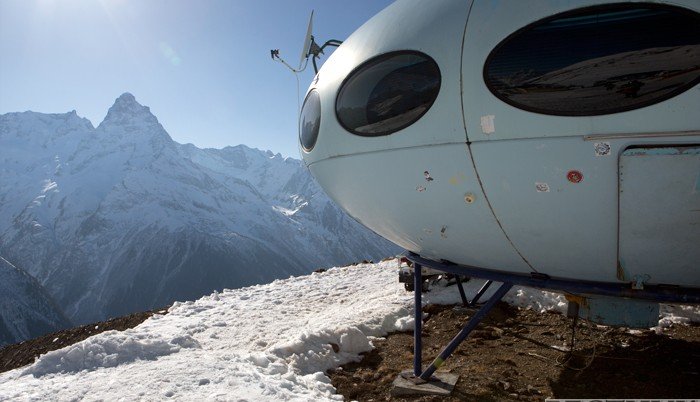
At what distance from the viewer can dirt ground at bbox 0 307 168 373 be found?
34.6 feet

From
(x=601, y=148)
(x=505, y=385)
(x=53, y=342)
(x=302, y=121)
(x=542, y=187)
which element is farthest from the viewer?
(x=53, y=342)

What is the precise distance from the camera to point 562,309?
26.3 ft

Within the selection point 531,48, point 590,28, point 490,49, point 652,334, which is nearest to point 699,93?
point 590,28

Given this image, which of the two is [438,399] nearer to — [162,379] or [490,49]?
[162,379]

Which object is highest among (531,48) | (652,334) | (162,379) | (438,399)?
(531,48)

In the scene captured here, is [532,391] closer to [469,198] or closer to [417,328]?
[417,328]

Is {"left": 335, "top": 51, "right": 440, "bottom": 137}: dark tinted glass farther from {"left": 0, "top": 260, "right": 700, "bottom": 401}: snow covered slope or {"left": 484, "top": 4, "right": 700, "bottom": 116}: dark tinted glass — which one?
{"left": 0, "top": 260, "right": 700, "bottom": 401}: snow covered slope

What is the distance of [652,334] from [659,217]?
4815mm

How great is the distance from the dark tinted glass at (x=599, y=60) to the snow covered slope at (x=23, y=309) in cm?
14389

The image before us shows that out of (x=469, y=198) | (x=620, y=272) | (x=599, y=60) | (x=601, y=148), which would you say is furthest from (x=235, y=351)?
(x=599, y=60)

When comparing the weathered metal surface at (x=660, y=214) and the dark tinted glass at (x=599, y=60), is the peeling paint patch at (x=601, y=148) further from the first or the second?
the dark tinted glass at (x=599, y=60)

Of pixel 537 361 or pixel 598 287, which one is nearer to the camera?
pixel 598 287

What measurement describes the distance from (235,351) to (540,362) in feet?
16.5

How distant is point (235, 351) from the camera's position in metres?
7.55
